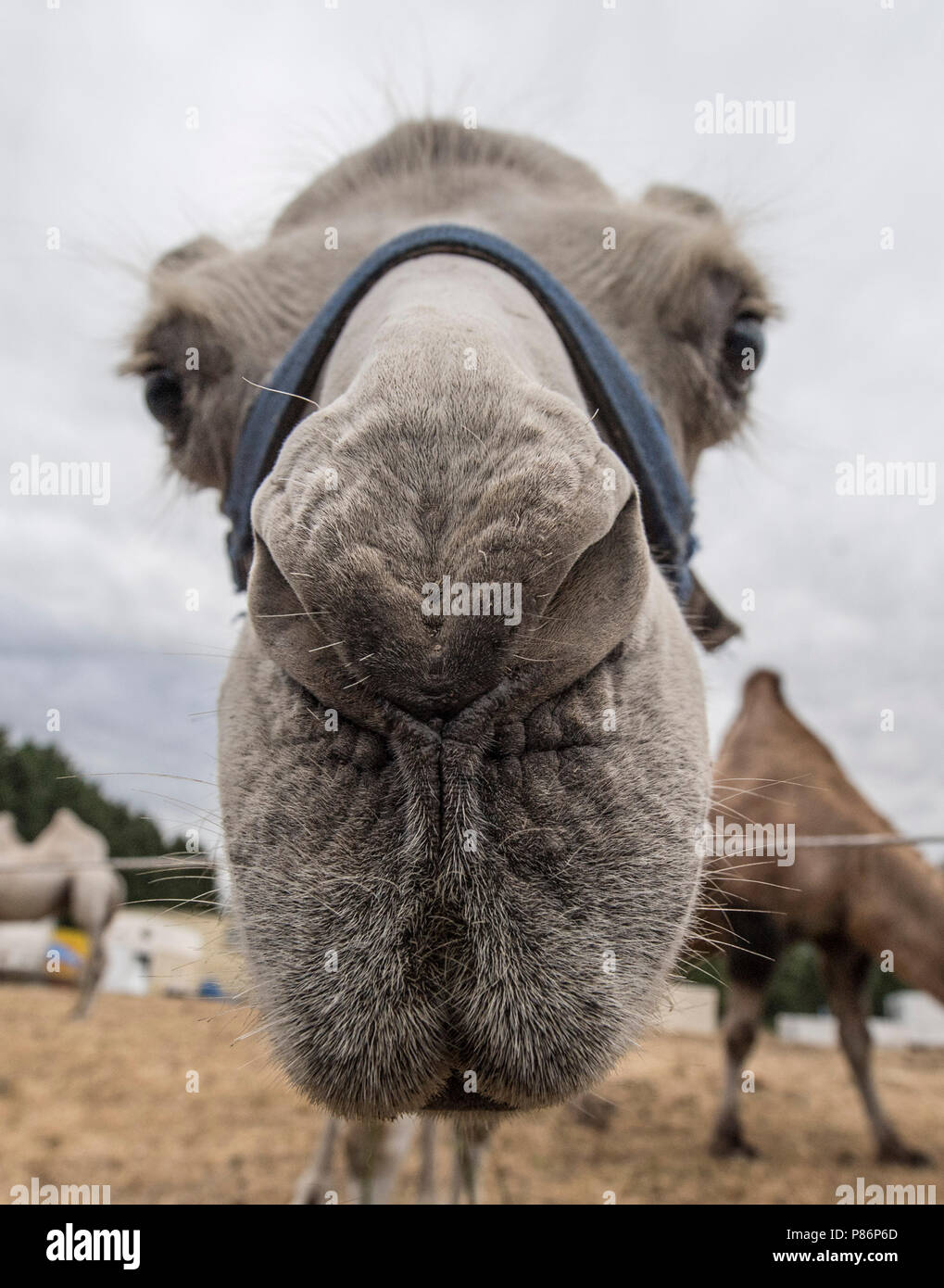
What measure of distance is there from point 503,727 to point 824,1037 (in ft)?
66.6

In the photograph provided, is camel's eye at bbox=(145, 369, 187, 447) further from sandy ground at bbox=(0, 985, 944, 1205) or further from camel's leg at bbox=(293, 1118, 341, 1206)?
camel's leg at bbox=(293, 1118, 341, 1206)

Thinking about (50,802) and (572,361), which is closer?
(572,361)

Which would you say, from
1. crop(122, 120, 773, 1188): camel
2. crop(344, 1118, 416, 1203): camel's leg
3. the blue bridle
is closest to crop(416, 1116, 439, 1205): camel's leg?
crop(344, 1118, 416, 1203): camel's leg

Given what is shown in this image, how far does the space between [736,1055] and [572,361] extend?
7.40 metres

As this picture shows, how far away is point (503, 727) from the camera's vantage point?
1.19 metres

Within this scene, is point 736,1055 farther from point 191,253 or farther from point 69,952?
point 69,952

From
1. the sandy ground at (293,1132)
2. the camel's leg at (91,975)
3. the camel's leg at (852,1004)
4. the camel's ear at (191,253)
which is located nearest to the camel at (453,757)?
the camel's ear at (191,253)

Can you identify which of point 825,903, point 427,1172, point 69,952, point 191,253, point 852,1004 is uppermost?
point 191,253

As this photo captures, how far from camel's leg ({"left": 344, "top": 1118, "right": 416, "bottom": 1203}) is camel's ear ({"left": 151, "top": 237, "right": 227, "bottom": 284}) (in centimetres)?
453

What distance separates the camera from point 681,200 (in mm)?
3623

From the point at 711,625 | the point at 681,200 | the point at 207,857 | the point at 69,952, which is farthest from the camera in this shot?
the point at 69,952

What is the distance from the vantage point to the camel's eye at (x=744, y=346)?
2.64m

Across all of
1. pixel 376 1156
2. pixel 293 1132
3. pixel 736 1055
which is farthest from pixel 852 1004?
pixel 293 1132
